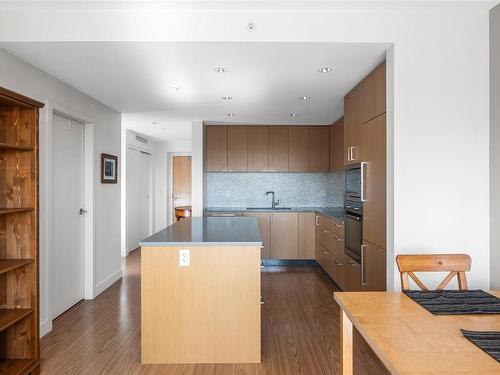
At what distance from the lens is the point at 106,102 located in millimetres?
4090

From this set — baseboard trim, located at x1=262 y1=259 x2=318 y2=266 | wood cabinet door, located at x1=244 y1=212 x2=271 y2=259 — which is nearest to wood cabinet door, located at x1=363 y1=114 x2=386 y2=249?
wood cabinet door, located at x1=244 y1=212 x2=271 y2=259

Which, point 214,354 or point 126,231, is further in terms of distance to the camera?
point 126,231

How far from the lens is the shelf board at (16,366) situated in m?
2.09

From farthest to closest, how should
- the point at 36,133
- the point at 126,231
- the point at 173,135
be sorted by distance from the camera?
the point at 173,135
the point at 126,231
the point at 36,133

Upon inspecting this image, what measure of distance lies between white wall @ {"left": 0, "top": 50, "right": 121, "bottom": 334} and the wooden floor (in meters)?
0.34

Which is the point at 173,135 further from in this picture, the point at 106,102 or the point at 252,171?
the point at 106,102

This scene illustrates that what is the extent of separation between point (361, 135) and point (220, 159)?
9.44ft

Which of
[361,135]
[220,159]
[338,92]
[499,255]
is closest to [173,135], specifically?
[220,159]

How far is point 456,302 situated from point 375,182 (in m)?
1.49

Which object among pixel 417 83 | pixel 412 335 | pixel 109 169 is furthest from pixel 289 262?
Result: pixel 412 335

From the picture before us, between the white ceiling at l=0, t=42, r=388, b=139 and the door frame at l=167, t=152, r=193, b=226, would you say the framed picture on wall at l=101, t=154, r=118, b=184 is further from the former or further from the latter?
the door frame at l=167, t=152, r=193, b=226

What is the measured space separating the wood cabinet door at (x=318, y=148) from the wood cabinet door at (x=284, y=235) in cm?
94

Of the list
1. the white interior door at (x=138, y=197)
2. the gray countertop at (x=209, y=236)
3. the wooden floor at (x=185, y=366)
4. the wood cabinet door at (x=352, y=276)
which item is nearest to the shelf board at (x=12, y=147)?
the gray countertop at (x=209, y=236)

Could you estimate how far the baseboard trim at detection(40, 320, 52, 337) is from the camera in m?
2.91
